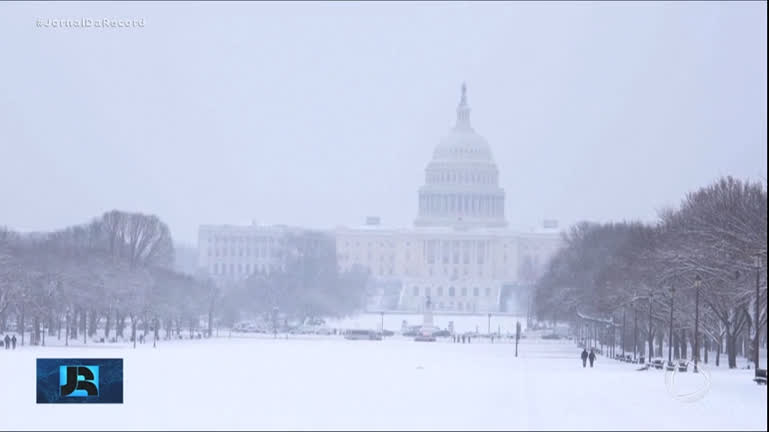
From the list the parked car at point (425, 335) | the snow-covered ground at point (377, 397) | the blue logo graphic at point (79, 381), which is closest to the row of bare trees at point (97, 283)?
the parked car at point (425, 335)

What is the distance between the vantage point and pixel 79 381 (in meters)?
33.1

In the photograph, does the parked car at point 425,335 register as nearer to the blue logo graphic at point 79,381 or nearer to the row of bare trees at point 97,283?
the row of bare trees at point 97,283

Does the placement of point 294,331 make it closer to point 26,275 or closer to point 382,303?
point 26,275

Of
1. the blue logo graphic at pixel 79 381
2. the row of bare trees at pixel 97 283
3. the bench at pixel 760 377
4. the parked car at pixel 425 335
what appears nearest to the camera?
the blue logo graphic at pixel 79 381

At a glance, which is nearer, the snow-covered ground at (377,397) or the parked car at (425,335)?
the snow-covered ground at (377,397)

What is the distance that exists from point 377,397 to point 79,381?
8689 millimetres

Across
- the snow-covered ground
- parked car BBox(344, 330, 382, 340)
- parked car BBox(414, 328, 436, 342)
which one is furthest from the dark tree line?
the snow-covered ground

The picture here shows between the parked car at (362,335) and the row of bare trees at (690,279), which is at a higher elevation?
the row of bare trees at (690,279)

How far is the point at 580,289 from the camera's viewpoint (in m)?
99.1

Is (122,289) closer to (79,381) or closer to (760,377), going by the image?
(760,377)

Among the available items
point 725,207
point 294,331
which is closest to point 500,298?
point 294,331

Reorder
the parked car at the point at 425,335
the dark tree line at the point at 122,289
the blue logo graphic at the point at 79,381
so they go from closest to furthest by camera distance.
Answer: the blue logo graphic at the point at 79,381, the dark tree line at the point at 122,289, the parked car at the point at 425,335

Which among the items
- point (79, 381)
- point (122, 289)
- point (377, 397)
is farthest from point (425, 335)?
point (79, 381)

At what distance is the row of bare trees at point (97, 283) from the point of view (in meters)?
73.5
